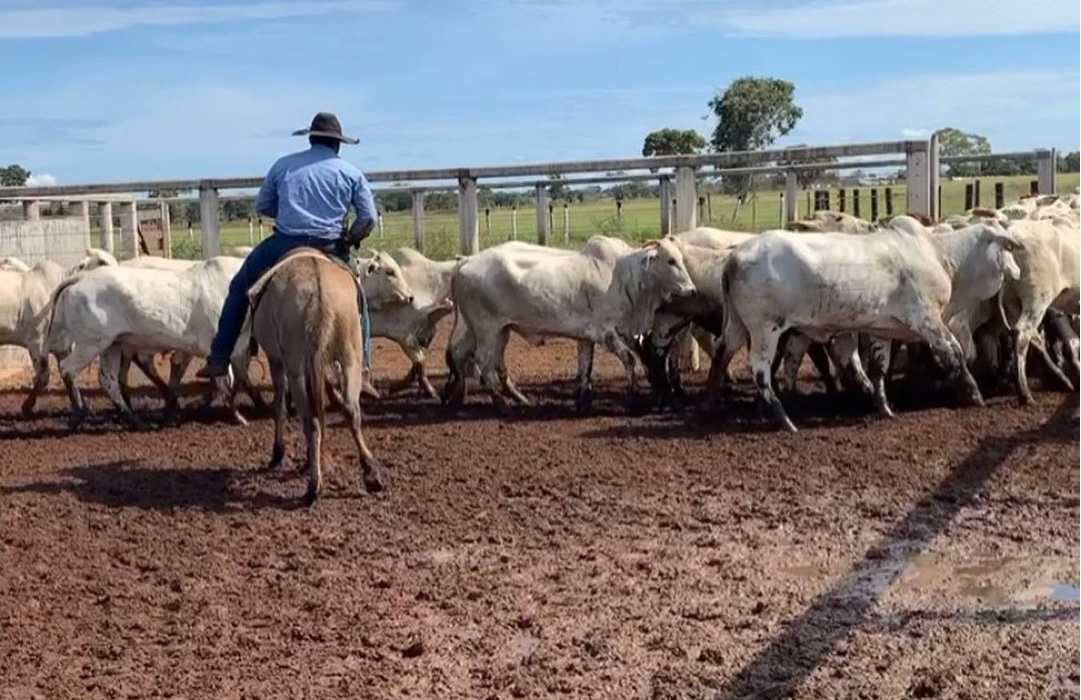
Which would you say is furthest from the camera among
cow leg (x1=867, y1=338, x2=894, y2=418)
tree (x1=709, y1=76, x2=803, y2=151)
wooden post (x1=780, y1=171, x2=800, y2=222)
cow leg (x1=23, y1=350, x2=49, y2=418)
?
tree (x1=709, y1=76, x2=803, y2=151)

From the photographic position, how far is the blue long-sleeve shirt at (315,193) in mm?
9703

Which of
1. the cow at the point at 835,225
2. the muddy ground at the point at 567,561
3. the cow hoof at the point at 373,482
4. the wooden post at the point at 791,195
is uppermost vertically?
the wooden post at the point at 791,195

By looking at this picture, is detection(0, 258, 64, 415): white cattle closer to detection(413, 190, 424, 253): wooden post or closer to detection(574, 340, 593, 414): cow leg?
detection(574, 340, 593, 414): cow leg

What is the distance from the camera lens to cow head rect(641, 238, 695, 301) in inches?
482

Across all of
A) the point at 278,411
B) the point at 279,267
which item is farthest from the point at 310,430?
the point at 279,267

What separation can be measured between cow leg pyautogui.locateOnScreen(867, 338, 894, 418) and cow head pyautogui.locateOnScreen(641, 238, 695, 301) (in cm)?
168

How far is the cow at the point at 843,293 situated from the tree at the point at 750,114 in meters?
37.7

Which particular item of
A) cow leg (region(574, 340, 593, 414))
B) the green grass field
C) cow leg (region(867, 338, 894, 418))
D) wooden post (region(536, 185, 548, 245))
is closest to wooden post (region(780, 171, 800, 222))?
the green grass field

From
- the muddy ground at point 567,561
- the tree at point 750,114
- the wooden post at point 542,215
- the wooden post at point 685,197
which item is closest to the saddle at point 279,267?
the muddy ground at point 567,561

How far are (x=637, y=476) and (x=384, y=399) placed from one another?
457 centimetres

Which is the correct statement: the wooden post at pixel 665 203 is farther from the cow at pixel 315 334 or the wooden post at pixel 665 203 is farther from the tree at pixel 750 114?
the tree at pixel 750 114

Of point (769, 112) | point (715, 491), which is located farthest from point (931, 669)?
point (769, 112)

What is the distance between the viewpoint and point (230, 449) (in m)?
11.1

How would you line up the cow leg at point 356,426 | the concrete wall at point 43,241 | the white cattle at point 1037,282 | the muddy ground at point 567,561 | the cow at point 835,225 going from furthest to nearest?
the concrete wall at point 43,241 → the cow at point 835,225 → the white cattle at point 1037,282 → the cow leg at point 356,426 → the muddy ground at point 567,561
